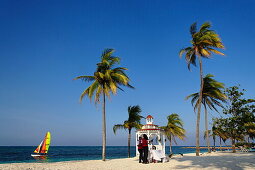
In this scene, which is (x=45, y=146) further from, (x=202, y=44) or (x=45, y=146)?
(x=202, y=44)

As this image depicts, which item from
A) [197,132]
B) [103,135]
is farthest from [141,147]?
[197,132]

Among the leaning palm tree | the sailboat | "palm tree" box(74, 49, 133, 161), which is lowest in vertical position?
the sailboat

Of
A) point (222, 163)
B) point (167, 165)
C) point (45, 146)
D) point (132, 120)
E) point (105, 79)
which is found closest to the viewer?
point (222, 163)

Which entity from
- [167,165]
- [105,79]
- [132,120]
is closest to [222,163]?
[167,165]

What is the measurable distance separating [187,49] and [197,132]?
9.07 metres

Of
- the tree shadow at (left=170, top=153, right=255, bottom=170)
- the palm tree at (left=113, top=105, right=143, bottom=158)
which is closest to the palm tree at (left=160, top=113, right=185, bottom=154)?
the palm tree at (left=113, top=105, right=143, bottom=158)

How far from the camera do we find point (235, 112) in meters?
33.8

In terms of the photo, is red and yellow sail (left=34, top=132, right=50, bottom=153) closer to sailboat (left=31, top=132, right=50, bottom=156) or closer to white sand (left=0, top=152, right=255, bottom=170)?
sailboat (left=31, top=132, right=50, bottom=156)

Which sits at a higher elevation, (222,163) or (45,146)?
(222,163)

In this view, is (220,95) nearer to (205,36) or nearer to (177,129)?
(205,36)

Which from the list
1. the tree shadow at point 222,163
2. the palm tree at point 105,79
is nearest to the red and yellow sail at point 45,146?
the palm tree at point 105,79

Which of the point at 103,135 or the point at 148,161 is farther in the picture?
the point at 103,135

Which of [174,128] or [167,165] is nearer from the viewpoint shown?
[167,165]

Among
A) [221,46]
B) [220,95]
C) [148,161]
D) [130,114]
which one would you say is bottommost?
[148,161]
